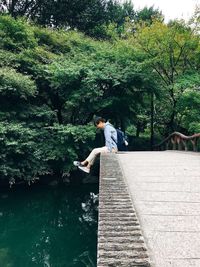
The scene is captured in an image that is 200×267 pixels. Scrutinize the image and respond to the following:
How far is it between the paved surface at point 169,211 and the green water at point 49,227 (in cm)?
255

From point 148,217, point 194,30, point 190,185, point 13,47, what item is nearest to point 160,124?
point 194,30

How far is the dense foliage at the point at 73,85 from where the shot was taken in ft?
34.3

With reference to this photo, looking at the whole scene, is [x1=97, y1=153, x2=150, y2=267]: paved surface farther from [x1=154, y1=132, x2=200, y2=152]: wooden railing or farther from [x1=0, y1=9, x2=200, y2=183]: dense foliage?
[x1=0, y1=9, x2=200, y2=183]: dense foliage

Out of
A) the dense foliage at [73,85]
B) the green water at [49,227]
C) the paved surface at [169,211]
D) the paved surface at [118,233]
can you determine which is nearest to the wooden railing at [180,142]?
the dense foliage at [73,85]

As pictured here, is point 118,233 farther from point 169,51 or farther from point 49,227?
point 169,51

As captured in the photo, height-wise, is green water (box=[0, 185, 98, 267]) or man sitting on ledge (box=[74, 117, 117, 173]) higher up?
man sitting on ledge (box=[74, 117, 117, 173])

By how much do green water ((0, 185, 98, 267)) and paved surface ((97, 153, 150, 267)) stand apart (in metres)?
3.39

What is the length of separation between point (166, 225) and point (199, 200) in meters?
0.99

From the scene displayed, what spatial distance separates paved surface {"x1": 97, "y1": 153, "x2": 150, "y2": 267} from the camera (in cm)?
226

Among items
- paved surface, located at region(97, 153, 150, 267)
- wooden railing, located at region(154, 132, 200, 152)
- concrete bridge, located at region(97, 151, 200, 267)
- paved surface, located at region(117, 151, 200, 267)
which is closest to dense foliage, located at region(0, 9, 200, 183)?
wooden railing, located at region(154, 132, 200, 152)

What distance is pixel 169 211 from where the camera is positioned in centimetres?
348

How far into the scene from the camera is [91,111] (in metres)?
12.3

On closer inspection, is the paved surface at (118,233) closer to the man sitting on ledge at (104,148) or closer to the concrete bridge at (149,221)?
the concrete bridge at (149,221)

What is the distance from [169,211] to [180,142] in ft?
28.5
